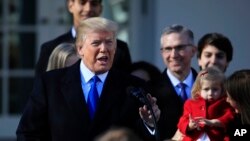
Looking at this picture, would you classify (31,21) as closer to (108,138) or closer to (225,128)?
(225,128)

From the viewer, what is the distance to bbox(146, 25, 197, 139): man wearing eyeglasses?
7.26m

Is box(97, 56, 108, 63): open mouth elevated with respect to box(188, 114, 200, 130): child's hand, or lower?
elevated

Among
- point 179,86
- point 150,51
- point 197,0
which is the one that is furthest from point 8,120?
point 179,86

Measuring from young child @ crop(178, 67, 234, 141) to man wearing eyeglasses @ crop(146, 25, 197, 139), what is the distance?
41cm

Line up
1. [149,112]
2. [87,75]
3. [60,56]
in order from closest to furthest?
[149,112] < [87,75] < [60,56]

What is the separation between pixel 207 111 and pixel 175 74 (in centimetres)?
79

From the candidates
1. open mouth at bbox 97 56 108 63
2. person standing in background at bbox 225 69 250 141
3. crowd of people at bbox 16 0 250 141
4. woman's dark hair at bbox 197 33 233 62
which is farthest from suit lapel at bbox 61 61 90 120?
woman's dark hair at bbox 197 33 233 62

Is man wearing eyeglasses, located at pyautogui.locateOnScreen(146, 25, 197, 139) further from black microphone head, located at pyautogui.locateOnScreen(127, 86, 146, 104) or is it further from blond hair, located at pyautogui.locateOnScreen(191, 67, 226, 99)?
black microphone head, located at pyautogui.locateOnScreen(127, 86, 146, 104)

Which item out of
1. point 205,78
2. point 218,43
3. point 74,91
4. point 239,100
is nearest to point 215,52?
point 218,43

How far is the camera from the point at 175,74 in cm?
742

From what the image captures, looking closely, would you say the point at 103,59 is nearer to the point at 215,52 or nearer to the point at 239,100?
the point at 239,100

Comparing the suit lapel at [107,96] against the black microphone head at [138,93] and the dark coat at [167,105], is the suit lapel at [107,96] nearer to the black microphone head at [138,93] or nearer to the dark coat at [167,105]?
the black microphone head at [138,93]

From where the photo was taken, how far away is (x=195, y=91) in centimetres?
684

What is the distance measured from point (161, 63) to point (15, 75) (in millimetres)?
2198
